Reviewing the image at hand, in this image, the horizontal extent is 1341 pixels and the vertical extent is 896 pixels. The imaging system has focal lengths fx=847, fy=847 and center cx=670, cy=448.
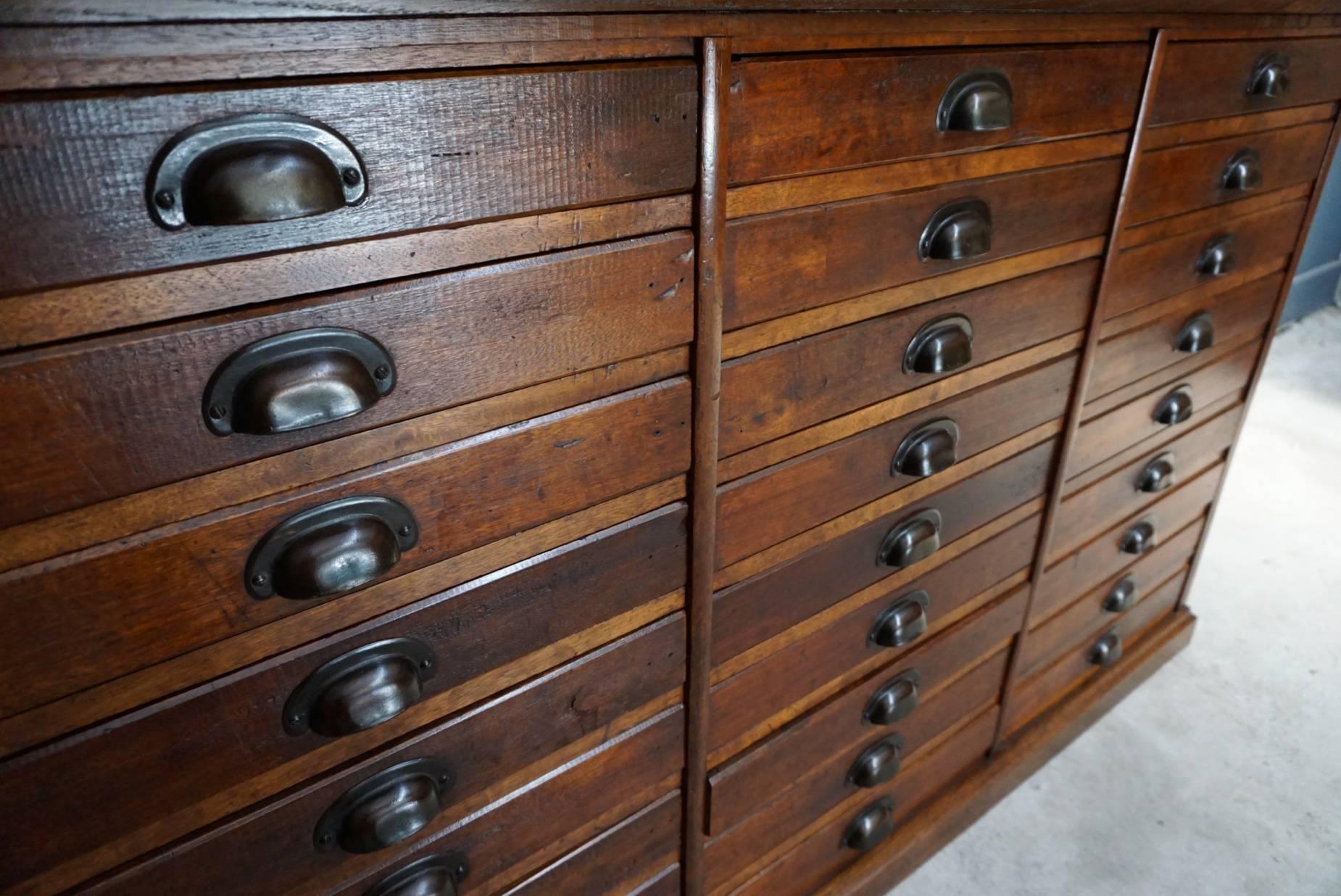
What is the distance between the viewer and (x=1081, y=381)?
1197mm

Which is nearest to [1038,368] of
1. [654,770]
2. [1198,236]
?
[1198,236]

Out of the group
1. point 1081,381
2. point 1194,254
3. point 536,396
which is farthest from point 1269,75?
point 536,396

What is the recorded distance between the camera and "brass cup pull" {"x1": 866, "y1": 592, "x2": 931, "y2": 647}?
1111mm

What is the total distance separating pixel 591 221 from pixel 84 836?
56 cm

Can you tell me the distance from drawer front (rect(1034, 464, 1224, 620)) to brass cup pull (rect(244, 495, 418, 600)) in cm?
114

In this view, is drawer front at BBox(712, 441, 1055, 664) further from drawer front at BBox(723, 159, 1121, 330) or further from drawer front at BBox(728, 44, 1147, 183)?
drawer front at BBox(728, 44, 1147, 183)

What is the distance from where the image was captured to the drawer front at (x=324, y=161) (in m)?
0.45

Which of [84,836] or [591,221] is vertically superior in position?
[591,221]

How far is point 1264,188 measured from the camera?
1.34m

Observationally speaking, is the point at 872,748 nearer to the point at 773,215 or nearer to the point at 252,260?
the point at 773,215

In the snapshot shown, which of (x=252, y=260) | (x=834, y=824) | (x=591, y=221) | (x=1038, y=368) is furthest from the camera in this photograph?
(x=834, y=824)

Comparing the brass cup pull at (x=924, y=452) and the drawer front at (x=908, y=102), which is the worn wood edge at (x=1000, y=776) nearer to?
the brass cup pull at (x=924, y=452)

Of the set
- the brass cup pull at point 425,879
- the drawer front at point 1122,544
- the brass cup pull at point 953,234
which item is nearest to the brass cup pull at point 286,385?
the brass cup pull at point 425,879

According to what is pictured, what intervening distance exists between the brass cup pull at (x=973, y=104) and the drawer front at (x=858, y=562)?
450 millimetres
